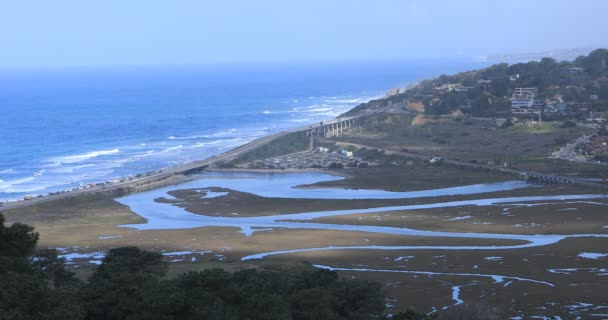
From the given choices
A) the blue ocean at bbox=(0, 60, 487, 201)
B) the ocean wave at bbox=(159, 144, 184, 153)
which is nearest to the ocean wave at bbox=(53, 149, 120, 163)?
the blue ocean at bbox=(0, 60, 487, 201)

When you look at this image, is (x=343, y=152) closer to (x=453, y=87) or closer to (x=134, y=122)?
(x=453, y=87)

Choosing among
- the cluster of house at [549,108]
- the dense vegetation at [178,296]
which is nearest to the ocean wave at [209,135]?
the cluster of house at [549,108]

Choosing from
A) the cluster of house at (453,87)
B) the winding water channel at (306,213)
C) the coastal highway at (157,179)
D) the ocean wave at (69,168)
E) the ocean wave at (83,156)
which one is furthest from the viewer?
the cluster of house at (453,87)

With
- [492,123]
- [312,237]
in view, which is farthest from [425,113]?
[312,237]

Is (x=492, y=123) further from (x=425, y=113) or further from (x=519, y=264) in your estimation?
(x=519, y=264)

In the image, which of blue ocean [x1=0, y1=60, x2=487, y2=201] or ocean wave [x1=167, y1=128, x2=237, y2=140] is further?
ocean wave [x1=167, y1=128, x2=237, y2=140]

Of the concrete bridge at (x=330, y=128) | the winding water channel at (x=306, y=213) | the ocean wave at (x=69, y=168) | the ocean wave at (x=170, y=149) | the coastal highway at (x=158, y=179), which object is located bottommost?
the winding water channel at (x=306, y=213)

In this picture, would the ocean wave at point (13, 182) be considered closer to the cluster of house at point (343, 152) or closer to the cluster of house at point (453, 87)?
the cluster of house at point (343, 152)

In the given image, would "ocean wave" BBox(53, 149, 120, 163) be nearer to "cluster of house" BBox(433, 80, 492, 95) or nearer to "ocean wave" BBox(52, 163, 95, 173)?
"ocean wave" BBox(52, 163, 95, 173)
